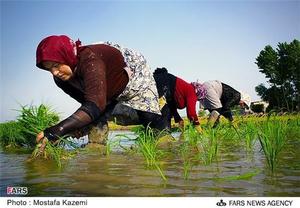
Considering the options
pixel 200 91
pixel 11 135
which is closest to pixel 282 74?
pixel 200 91

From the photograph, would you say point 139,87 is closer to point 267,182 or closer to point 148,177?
point 148,177

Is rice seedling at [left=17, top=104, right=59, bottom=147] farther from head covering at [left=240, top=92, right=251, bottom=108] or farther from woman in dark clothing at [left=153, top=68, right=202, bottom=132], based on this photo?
head covering at [left=240, top=92, right=251, bottom=108]

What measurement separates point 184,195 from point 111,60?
142cm

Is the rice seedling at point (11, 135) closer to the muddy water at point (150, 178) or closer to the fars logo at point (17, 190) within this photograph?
the muddy water at point (150, 178)

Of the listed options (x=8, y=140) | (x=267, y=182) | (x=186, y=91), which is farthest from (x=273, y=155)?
(x=8, y=140)

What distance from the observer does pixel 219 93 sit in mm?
5668

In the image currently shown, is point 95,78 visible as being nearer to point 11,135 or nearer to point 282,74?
point 11,135

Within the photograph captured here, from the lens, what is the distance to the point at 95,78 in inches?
115

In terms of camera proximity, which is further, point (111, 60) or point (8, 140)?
point (8, 140)

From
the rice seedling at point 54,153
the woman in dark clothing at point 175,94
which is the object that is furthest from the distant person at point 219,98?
the rice seedling at point 54,153

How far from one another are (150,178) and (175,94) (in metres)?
1.99

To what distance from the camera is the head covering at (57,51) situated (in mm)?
2824

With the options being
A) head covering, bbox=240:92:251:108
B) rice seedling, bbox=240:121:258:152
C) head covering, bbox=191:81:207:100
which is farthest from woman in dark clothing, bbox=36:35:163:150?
head covering, bbox=240:92:251:108

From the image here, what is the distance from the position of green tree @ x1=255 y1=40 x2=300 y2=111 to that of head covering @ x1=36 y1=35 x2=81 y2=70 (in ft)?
4.96
